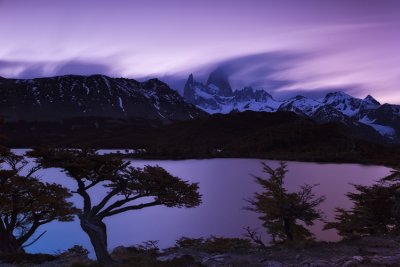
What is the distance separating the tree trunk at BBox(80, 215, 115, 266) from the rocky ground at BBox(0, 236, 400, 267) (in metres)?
0.37

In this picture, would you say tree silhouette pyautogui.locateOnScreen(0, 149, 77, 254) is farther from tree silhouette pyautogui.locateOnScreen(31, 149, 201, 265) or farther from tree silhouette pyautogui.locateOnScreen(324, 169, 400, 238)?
tree silhouette pyautogui.locateOnScreen(324, 169, 400, 238)

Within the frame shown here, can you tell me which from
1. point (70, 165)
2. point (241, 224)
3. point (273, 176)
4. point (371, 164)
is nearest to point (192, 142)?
point (371, 164)

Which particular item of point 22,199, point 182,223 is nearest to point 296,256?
point 22,199

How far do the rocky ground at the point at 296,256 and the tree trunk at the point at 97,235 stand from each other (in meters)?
0.37

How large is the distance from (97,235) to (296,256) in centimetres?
750

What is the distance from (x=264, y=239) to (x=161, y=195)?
20356 mm

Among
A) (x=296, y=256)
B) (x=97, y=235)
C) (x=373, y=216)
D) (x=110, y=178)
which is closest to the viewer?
(x=296, y=256)

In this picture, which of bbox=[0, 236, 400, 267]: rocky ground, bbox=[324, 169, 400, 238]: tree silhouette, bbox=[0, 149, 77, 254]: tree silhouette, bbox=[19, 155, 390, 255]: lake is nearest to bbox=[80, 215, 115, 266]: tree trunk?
bbox=[0, 236, 400, 267]: rocky ground

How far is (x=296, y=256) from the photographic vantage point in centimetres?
1509

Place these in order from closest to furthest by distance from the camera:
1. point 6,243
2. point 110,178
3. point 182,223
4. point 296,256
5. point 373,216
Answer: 1. point 296,256
2. point 110,178
3. point 6,243
4. point 373,216
5. point 182,223

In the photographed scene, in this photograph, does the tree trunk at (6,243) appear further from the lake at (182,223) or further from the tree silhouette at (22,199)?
the lake at (182,223)

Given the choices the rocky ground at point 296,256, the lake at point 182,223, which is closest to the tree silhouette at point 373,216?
the rocky ground at point 296,256

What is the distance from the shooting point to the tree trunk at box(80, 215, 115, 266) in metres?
15.4

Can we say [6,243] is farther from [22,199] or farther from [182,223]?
[182,223]
